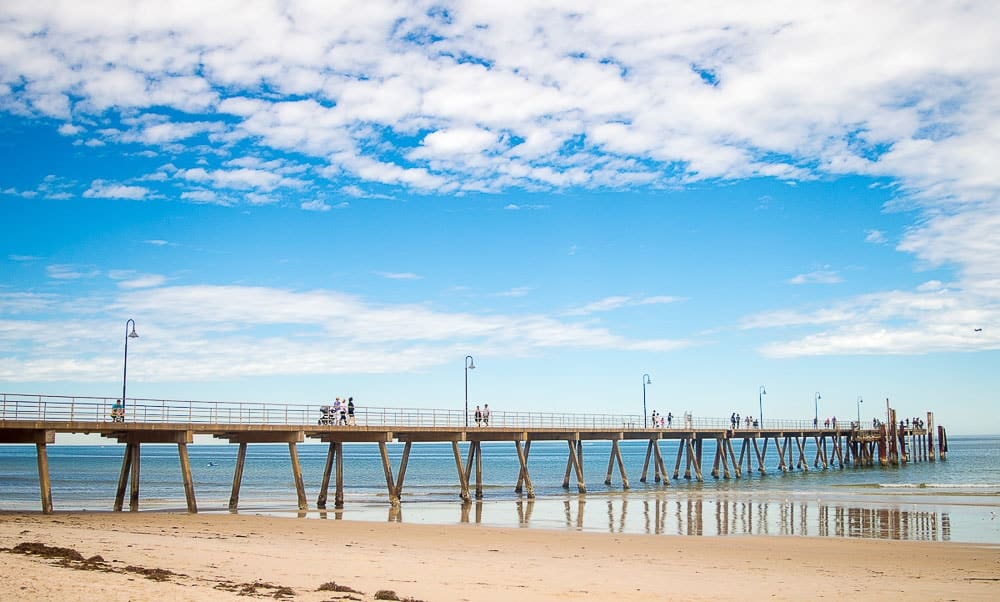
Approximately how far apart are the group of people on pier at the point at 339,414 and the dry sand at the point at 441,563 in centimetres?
832

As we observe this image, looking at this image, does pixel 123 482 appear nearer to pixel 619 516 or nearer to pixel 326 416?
pixel 326 416

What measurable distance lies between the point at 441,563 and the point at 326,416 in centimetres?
1793

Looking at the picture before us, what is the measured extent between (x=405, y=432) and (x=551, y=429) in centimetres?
1007

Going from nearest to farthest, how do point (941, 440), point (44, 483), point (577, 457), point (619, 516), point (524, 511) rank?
point (44, 483) → point (619, 516) → point (524, 511) → point (577, 457) → point (941, 440)

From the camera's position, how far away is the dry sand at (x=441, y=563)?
11.6 m

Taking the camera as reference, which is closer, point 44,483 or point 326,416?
point 44,483

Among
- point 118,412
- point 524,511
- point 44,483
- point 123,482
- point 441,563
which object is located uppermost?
point 118,412

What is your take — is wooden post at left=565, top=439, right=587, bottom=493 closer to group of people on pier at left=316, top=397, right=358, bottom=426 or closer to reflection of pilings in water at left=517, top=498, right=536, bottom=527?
reflection of pilings in water at left=517, top=498, right=536, bottom=527

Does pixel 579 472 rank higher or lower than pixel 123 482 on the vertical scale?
lower

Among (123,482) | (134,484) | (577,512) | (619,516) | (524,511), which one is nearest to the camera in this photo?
(123,482)

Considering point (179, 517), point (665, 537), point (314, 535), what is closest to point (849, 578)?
point (665, 537)

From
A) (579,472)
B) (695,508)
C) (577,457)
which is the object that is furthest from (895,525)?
(577,457)

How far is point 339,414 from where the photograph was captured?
33906 millimetres

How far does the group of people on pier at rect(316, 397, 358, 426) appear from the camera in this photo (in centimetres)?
3297
